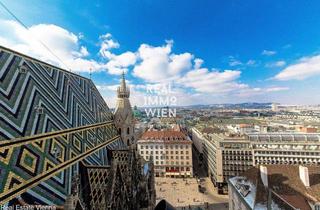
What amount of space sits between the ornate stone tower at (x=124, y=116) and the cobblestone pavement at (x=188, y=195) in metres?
20.4

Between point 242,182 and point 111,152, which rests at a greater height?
point 111,152

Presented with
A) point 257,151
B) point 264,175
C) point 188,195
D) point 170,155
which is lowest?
point 188,195

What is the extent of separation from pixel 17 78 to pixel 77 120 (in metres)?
6.14

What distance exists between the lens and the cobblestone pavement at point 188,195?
46300 millimetres

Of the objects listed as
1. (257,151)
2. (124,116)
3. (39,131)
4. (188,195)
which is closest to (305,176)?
(124,116)

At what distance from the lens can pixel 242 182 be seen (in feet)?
99.2

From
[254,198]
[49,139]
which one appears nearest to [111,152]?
[49,139]

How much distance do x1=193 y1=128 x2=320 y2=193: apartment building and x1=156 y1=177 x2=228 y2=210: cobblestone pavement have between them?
399cm

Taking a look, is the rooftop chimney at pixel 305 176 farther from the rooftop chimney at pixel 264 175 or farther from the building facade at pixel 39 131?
the building facade at pixel 39 131

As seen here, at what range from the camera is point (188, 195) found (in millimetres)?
51938

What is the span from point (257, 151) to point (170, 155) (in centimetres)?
2568

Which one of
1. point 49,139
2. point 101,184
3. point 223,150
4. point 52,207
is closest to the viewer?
point 52,207

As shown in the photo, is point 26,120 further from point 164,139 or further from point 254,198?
point 164,139

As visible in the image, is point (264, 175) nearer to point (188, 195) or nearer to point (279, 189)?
point (279, 189)
